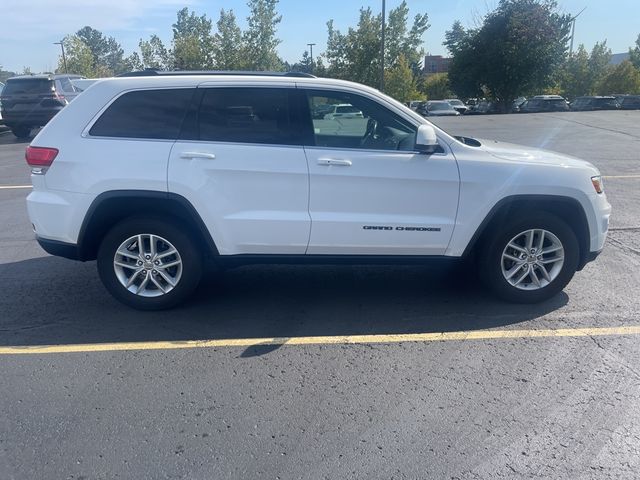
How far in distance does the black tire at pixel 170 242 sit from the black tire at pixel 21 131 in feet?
55.4

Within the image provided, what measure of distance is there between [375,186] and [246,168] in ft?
3.37

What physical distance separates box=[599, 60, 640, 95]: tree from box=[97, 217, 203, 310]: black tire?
6160 centimetres

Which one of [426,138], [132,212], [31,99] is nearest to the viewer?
[426,138]

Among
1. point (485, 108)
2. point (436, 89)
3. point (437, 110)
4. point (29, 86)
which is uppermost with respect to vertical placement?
point (29, 86)

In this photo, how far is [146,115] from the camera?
4.71 meters

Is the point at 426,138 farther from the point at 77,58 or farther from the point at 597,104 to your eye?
the point at 77,58

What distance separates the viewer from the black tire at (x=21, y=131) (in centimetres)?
1934

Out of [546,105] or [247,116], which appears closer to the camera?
[247,116]

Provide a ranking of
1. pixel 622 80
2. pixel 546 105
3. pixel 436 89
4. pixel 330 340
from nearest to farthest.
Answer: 1. pixel 330 340
2. pixel 546 105
3. pixel 622 80
4. pixel 436 89

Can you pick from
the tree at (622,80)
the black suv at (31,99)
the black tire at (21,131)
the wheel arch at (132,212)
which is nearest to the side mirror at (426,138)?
the wheel arch at (132,212)

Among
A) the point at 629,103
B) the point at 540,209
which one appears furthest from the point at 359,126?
the point at 629,103

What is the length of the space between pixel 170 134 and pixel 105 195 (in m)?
0.70

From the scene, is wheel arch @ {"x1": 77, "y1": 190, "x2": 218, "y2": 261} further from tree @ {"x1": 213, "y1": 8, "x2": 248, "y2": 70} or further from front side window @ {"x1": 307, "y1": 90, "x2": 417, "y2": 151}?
tree @ {"x1": 213, "y1": 8, "x2": 248, "y2": 70}

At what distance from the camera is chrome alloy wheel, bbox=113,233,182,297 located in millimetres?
4801
